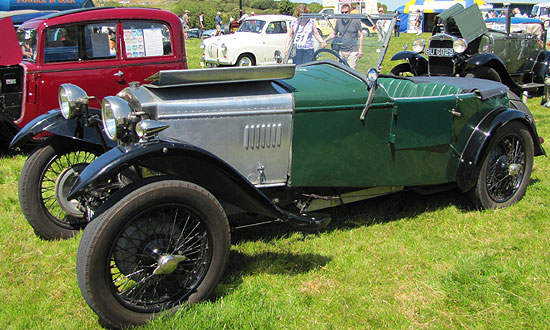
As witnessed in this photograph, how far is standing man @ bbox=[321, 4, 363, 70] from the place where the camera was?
162 inches

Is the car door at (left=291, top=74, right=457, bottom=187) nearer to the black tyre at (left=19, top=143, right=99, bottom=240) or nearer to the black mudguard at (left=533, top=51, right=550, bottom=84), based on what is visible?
the black tyre at (left=19, top=143, right=99, bottom=240)

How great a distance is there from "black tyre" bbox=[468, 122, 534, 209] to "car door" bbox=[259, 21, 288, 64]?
10.1 m

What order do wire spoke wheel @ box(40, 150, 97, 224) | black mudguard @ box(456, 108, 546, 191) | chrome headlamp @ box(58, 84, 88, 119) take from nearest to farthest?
chrome headlamp @ box(58, 84, 88, 119)
wire spoke wheel @ box(40, 150, 97, 224)
black mudguard @ box(456, 108, 546, 191)

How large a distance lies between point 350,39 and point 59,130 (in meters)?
→ 2.51

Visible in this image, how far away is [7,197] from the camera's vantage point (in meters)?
4.52

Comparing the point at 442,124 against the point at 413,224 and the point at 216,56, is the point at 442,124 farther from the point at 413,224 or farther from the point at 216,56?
the point at 216,56

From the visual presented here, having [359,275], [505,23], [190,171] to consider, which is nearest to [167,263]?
[190,171]

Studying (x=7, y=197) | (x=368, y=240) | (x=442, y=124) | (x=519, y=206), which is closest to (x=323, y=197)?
(x=368, y=240)

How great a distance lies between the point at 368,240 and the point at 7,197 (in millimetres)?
3416

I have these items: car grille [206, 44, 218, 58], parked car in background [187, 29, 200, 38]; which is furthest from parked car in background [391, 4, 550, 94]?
parked car in background [187, 29, 200, 38]

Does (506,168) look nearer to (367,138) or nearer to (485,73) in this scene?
(367,138)

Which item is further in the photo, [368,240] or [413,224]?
[413,224]

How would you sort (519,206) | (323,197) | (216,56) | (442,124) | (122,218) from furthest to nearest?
(216,56) → (519,206) → (442,124) → (323,197) → (122,218)

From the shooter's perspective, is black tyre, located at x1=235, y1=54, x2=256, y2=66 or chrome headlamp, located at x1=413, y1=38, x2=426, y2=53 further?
black tyre, located at x1=235, y1=54, x2=256, y2=66
